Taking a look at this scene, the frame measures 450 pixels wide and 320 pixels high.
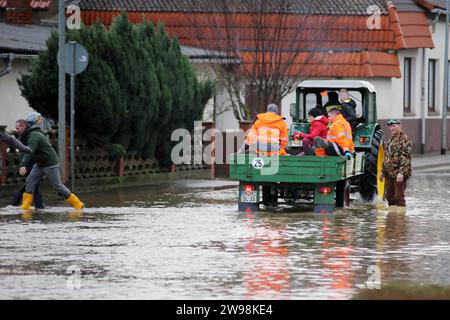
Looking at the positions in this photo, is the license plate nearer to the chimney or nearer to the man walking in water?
the man walking in water

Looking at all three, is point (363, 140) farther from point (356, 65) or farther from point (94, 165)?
point (356, 65)

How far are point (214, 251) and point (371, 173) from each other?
8.62 metres

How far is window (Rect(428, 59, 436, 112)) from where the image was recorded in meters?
49.8

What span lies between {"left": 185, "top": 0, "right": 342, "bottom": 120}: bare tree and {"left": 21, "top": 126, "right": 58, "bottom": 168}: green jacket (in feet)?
48.4

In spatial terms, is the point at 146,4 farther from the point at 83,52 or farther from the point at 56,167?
the point at 56,167

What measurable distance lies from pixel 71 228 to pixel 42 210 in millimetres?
A: 3380

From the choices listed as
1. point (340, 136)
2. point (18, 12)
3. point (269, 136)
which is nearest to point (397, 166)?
point (340, 136)

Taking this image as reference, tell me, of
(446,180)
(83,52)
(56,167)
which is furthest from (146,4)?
(56,167)

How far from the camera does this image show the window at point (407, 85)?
47562mm

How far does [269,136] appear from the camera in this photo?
74.8 ft

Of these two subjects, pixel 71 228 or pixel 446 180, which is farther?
pixel 446 180

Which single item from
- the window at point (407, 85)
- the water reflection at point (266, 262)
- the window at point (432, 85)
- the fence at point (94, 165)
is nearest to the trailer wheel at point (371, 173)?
the water reflection at point (266, 262)
